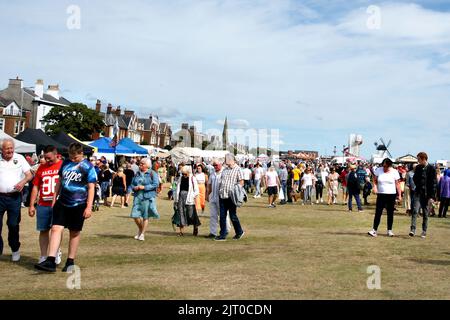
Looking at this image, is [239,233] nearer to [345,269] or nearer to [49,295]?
[345,269]

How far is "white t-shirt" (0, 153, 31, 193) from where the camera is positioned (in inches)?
352

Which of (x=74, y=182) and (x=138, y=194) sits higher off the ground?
(x=74, y=182)

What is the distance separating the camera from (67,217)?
26.8 ft

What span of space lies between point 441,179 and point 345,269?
1435 centimetres

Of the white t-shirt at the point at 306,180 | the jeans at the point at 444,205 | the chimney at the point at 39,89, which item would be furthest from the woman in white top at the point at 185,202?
the chimney at the point at 39,89

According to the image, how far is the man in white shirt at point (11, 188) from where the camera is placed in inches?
352

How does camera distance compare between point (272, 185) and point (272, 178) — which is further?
point (272, 178)

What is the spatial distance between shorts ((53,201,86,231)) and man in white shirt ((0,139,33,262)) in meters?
1.22

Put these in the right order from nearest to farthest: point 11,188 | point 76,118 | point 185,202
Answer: point 11,188 → point 185,202 → point 76,118

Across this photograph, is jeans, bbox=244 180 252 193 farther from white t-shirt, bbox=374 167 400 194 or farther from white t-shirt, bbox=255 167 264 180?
white t-shirt, bbox=374 167 400 194

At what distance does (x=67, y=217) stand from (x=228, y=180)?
15.3ft

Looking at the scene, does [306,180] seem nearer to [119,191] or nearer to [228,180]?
[119,191]

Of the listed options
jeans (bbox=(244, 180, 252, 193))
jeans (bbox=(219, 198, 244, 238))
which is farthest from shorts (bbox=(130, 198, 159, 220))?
jeans (bbox=(244, 180, 252, 193))

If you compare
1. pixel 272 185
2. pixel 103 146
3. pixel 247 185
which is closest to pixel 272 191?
pixel 272 185
